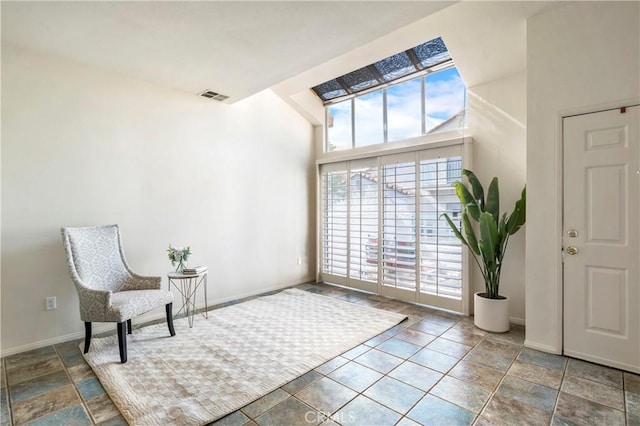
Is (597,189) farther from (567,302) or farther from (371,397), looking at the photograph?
(371,397)

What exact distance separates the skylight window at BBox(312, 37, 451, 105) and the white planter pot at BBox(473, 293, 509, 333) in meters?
2.94

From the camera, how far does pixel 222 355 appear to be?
2.71 meters

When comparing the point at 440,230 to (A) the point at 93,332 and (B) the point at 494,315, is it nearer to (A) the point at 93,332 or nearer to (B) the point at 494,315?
(B) the point at 494,315

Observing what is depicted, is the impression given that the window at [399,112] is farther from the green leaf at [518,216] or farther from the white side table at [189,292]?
the white side table at [189,292]

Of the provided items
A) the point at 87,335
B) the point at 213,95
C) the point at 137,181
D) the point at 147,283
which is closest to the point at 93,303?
the point at 87,335

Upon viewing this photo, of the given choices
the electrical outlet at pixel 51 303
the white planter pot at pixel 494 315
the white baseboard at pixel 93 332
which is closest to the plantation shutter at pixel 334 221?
the white baseboard at pixel 93 332

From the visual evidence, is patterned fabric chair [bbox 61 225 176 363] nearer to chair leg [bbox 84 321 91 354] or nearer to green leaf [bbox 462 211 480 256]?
chair leg [bbox 84 321 91 354]

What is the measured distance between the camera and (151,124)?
3.66 metres

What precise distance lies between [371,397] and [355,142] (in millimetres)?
3849

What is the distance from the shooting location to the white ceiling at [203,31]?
2366mm

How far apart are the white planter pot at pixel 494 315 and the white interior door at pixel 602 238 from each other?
56 centimetres

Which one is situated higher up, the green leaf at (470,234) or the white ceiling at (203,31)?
the white ceiling at (203,31)

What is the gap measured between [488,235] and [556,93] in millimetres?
1371

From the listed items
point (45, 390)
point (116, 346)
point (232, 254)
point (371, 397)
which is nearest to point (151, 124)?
point (232, 254)
